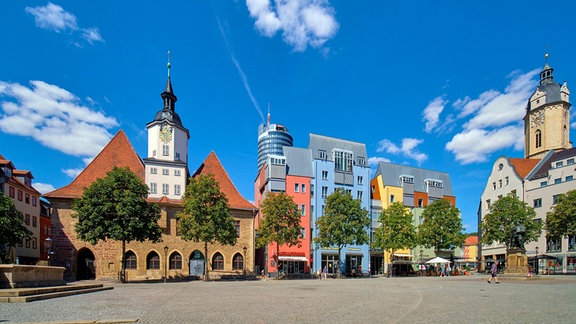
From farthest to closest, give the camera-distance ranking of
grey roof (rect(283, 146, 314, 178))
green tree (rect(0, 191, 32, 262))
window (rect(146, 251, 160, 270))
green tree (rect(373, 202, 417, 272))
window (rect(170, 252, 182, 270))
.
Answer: grey roof (rect(283, 146, 314, 178)), green tree (rect(373, 202, 417, 272)), window (rect(170, 252, 182, 270)), window (rect(146, 251, 160, 270)), green tree (rect(0, 191, 32, 262))

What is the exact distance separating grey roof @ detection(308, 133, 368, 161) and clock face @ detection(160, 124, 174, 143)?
22.4m

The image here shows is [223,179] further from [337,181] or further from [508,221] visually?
[508,221]

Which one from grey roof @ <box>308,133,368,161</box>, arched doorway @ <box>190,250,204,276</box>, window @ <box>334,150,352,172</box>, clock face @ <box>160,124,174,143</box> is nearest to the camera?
arched doorway @ <box>190,250,204,276</box>

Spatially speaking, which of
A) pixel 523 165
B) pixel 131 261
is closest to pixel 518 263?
pixel 131 261

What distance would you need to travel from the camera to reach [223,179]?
49.9 metres

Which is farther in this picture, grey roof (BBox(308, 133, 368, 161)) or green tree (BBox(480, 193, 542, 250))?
grey roof (BBox(308, 133, 368, 161))

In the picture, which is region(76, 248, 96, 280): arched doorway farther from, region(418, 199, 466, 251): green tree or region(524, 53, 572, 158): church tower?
region(524, 53, 572, 158): church tower

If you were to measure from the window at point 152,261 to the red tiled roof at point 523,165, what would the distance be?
192 feet

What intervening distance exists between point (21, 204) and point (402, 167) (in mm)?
58337

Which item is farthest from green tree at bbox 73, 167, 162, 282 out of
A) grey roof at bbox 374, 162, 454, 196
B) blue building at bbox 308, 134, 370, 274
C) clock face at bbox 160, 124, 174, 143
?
grey roof at bbox 374, 162, 454, 196

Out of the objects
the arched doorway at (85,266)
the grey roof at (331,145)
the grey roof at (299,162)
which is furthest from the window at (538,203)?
the arched doorway at (85,266)

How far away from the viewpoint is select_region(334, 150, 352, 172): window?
60219 mm

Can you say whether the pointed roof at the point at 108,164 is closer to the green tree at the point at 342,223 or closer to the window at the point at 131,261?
the window at the point at 131,261

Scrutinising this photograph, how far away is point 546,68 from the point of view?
245ft
